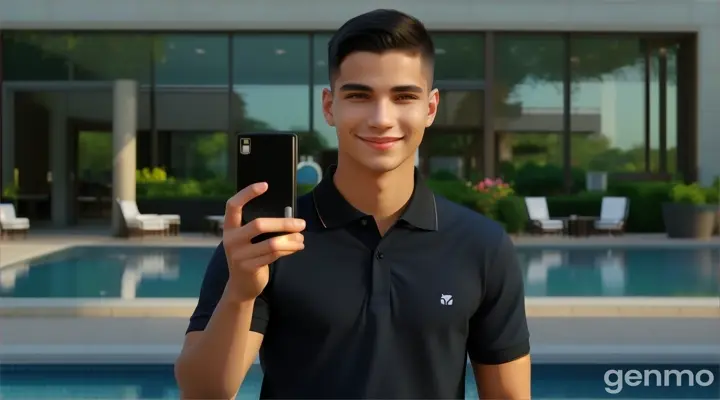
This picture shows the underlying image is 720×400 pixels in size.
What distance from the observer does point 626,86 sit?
21.9 m

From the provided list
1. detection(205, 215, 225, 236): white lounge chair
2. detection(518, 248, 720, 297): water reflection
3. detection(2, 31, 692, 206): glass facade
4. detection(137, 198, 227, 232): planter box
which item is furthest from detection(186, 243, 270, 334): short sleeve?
detection(2, 31, 692, 206): glass facade

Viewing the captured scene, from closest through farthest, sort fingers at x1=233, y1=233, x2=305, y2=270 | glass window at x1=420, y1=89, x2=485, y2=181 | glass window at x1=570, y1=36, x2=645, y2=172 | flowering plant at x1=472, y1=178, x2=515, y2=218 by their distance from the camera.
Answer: fingers at x1=233, y1=233, x2=305, y2=270
flowering plant at x1=472, y1=178, x2=515, y2=218
glass window at x1=420, y1=89, x2=485, y2=181
glass window at x1=570, y1=36, x2=645, y2=172

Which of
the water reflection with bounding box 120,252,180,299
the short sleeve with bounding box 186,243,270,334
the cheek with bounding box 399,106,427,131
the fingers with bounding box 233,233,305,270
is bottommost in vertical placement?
the water reflection with bounding box 120,252,180,299

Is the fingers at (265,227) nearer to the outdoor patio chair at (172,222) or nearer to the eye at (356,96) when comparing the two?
the eye at (356,96)

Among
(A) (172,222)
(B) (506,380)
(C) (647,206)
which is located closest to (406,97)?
(B) (506,380)

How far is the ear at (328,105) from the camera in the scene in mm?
1644

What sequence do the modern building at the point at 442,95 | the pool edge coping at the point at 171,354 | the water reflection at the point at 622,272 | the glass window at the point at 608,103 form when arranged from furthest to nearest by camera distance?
the glass window at the point at 608,103 < the modern building at the point at 442,95 < the water reflection at the point at 622,272 < the pool edge coping at the point at 171,354

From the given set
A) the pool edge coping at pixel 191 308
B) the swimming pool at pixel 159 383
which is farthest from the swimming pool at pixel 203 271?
the swimming pool at pixel 159 383

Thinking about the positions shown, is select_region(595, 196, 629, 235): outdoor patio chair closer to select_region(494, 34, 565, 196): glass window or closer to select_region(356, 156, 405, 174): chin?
select_region(494, 34, 565, 196): glass window

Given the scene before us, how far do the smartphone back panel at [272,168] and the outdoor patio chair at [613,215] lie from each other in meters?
18.2

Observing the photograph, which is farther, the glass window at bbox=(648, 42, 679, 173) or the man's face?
the glass window at bbox=(648, 42, 679, 173)

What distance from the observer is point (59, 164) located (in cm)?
2238

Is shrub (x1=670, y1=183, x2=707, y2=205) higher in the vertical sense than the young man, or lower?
lower

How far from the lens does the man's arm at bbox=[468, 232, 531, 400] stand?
1676mm
